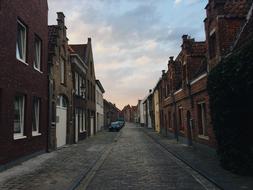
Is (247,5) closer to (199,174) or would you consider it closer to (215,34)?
(215,34)

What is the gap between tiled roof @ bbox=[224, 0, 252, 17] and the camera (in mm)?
13118

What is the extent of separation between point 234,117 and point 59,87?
12096 millimetres

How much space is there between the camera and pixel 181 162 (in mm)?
12969

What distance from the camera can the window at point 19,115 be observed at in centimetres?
1250

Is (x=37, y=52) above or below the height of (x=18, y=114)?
above

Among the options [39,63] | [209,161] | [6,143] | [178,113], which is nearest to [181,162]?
[209,161]

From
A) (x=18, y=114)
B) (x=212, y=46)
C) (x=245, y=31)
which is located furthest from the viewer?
(x=212, y=46)

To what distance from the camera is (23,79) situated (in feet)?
42.7

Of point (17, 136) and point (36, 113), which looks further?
point (36, 113)

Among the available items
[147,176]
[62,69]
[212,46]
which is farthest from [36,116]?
[212,46]

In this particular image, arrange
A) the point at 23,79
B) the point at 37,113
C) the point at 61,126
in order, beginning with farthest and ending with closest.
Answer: the point at 61,126 < the point at 37,113 < the point at 23,79

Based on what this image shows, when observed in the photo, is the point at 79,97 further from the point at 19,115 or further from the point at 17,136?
→ the point at 17,136

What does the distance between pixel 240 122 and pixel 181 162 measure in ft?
13.1

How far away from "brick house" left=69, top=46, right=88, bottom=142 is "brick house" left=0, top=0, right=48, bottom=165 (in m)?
7.17
